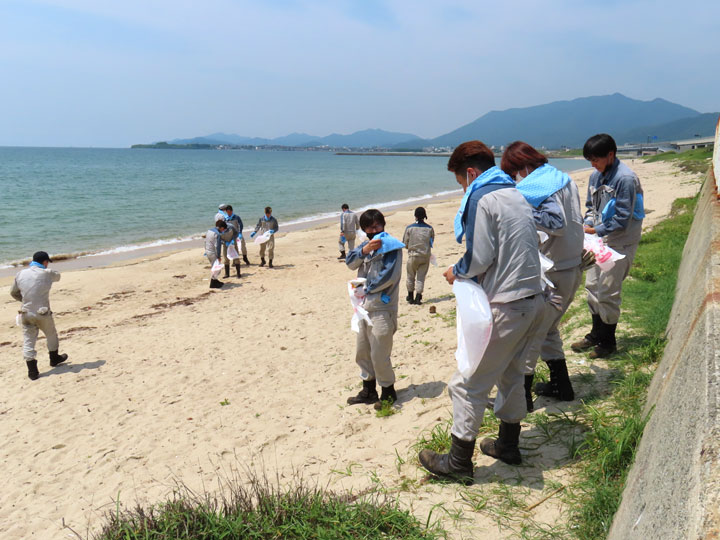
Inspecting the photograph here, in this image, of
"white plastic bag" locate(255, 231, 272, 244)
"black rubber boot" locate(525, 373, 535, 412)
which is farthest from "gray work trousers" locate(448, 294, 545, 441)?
"white plastic bag" locate(255, 231, 272, 244)

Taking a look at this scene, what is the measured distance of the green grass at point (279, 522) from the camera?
2.80 meters

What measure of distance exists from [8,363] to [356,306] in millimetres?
6838

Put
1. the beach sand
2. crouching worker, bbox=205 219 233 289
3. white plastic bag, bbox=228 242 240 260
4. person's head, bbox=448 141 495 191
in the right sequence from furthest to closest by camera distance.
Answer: white plastic bag, bbox=228 242 240 260 → crouching worker, bbox=205 219 233 289 → the beach sand → person's head, bbox=448 141 495 191

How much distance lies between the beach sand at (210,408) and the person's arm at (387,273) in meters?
1.28

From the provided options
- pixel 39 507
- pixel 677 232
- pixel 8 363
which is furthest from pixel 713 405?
pixel 8 363

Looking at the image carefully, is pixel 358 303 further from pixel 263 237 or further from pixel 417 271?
pixel 263 237

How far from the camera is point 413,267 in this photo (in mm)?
8984

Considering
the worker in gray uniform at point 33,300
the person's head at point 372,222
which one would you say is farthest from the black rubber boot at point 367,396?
the worker in gray uniform at point 33,300

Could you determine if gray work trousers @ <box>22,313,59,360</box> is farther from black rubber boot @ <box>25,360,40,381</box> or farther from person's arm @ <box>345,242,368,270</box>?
person's arm @ <box>345,242,368,270</box>

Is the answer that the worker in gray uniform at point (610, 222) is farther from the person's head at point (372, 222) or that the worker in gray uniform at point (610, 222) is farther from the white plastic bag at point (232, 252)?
the white plastic bag at point (232, 252)

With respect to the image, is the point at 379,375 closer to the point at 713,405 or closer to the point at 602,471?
the point at 602,471

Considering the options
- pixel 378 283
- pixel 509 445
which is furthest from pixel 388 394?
pixel 509 445

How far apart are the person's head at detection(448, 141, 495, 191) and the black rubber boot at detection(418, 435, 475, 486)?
1.69m

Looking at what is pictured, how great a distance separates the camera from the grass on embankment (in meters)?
2.70
